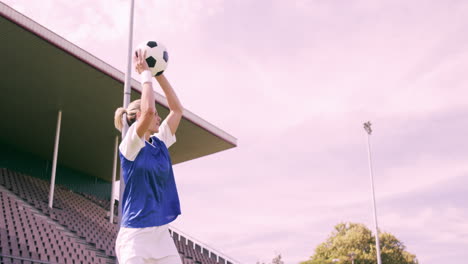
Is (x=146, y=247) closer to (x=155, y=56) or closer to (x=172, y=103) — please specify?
(x=172, y=103)

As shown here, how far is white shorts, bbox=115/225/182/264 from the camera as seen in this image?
2961 mm

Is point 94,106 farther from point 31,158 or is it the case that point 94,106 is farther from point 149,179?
point 149,179

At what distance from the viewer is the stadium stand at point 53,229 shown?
12914 millimetres

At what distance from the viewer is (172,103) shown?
376 centimetres

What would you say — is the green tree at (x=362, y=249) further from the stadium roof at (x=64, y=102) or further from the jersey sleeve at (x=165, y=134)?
the jersey sleeve at (x=165, y=134)

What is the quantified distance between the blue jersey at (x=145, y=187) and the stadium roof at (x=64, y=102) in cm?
1287

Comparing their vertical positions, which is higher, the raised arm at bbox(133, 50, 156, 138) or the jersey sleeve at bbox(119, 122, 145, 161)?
the raised arm at bbox(133, 50, 156, 138)

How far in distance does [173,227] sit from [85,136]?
261 inches

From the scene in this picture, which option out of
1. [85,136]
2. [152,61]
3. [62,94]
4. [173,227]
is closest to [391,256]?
[173,227]

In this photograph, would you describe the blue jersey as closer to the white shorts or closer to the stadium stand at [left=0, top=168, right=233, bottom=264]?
the white shorts

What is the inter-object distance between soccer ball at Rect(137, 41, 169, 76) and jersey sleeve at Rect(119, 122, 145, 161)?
71 cm

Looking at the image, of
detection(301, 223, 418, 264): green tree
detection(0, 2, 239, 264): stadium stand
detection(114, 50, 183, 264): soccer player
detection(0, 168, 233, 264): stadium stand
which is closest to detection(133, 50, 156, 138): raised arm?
detection(114, 50, 183, 264): soccer player

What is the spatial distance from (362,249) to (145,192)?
48265mm

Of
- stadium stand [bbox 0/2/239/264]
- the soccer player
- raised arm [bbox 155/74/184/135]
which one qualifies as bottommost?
the soccer player
